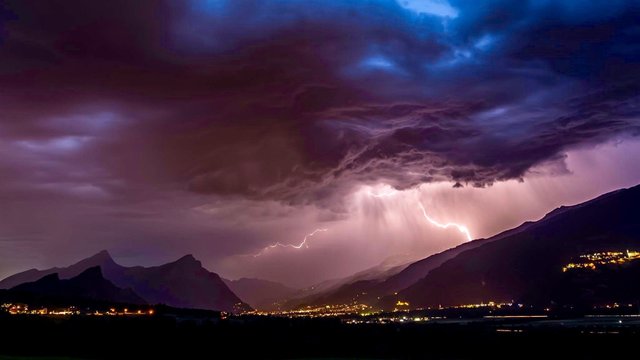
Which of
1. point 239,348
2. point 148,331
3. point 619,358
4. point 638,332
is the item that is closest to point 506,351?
point 619,358

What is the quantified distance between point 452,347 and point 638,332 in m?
55.5

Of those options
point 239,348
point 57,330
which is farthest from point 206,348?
point 57,330

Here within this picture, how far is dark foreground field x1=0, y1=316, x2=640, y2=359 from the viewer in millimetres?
125312

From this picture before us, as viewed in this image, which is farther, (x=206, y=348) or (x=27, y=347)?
Result: (x=206, y=348)

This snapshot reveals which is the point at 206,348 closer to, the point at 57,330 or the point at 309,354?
the point at 309,354

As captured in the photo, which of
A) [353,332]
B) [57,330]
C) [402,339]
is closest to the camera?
[57,330]

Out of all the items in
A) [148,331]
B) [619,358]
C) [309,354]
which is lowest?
[619,358]

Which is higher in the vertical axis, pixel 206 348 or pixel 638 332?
pixel 206 348

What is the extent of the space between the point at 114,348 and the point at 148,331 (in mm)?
15549

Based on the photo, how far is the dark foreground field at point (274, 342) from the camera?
125 meters

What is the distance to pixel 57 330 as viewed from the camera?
13325 cm

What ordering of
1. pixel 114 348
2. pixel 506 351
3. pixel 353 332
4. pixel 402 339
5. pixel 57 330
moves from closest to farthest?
pixel 114 348
pixel 57 330
pixel 506 351
pixel 402 339
pixel 353 332

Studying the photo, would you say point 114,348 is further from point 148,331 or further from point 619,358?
point 619,358

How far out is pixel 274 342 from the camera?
15100 cm
